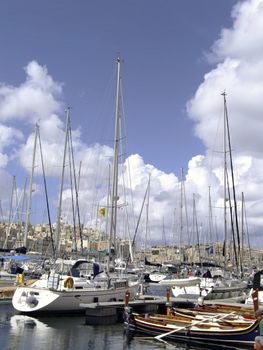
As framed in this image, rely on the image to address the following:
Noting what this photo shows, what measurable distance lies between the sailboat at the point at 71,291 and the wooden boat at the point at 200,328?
5.09 metres

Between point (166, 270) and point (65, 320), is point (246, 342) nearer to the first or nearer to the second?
point (65, 320)

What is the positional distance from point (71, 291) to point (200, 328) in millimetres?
9671

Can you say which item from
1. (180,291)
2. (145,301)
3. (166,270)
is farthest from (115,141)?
(166,270)

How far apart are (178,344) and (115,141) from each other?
56.8 feet

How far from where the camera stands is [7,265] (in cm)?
5000

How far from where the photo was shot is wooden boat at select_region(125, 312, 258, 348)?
21.0 m

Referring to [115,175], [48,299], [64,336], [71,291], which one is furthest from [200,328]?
[115,175]

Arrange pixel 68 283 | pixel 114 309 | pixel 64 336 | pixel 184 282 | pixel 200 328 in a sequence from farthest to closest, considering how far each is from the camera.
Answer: pixel 184 282
pixel 68 283
pixel 114 309
pixel 64 336
pixel 200 328

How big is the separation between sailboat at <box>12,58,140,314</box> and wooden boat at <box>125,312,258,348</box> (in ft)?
16.7

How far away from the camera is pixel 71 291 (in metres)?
28.5

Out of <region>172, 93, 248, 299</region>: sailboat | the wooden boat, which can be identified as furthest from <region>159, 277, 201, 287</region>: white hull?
the wooden boat

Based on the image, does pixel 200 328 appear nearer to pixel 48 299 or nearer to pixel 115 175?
pixel 48 299

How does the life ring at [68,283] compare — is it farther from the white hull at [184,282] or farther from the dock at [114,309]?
the white hull at [184,282]

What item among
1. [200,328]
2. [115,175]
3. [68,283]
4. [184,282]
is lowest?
[200,328]
